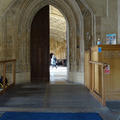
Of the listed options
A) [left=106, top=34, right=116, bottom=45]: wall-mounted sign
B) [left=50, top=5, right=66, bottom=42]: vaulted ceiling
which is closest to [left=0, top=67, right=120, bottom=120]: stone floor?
[left=106, top=34, right=116, bottom=45]: wall-mounted sign

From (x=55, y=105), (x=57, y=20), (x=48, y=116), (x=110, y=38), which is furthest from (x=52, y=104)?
(x=57, y=20)

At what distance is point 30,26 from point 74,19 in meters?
1.91

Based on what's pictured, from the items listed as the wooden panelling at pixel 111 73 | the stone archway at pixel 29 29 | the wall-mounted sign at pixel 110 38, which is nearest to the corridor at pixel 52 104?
the wooden panelling at pixel 111 73

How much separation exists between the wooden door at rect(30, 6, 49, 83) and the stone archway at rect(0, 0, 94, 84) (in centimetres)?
38

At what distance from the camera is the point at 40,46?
7551mm

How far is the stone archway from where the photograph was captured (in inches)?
264

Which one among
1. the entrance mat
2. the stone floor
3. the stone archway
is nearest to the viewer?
the entrance mat

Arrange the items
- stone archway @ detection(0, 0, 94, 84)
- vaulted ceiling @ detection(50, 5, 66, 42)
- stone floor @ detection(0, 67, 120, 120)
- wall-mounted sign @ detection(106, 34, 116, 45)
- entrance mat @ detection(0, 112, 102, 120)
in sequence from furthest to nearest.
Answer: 1. vaulted ceiling @ detection(50, 5, 66, 42)
2. stone archway @ detection(0, 0, 94, 84)
3. wall-mounted sign @ detection(106, 34, 116, 45)
4. stone floor @ detection(0, 67, 120, 120)
5. entrance mat @ detection(0, 112, 102, 120)

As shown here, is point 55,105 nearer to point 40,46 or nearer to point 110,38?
point 110,38

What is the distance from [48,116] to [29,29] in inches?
192

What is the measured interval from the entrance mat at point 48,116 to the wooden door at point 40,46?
4.36 m

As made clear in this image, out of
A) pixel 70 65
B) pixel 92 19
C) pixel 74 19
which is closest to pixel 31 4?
pixel 74 19

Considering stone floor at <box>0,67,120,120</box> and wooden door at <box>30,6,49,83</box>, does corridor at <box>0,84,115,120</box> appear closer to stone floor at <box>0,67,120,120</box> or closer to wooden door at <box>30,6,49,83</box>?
stone floor at <box>0,67,120,120</box>

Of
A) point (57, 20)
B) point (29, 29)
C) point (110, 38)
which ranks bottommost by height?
point (110, 38)
